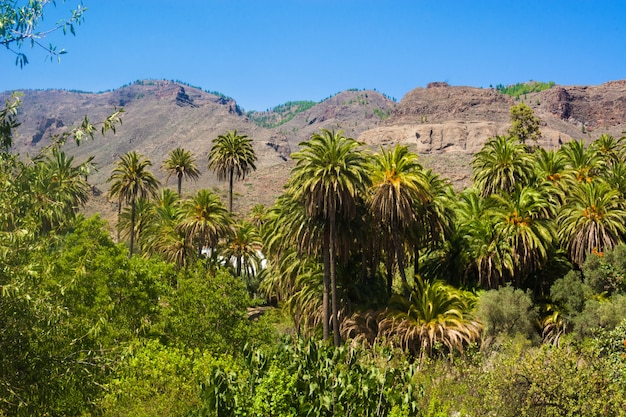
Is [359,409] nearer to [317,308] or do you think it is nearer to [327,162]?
[327,162]

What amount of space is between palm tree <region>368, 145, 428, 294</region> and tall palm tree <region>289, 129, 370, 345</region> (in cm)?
113

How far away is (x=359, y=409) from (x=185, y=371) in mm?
7442

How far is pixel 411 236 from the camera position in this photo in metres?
34.9

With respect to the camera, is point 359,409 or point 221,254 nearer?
point 359,409

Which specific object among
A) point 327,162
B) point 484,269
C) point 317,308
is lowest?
point 317,308

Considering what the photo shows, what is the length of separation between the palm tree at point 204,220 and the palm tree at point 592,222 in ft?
93.0

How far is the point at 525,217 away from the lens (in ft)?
114

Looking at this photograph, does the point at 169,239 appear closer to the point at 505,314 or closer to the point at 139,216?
the point at 139,216

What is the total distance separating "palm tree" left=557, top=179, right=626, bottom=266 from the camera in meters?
32.7

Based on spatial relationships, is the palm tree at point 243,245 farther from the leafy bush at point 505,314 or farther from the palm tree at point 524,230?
the leafy bush at point 505,314

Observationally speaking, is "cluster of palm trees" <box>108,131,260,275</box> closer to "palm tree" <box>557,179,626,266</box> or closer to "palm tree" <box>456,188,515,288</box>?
"palm tree" <box>456,188,515,288</box>

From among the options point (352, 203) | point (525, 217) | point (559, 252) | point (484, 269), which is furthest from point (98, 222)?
point (559, 252)

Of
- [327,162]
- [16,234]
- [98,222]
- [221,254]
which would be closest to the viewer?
[16,234]

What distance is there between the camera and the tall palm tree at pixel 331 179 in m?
31.1
